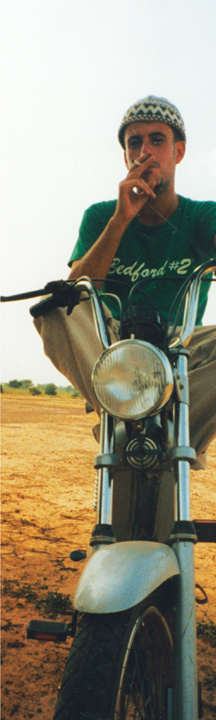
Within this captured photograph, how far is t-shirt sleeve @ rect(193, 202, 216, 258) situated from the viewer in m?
2.13

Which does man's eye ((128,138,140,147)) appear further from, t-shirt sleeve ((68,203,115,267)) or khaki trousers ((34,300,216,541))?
khaki trousers ((34,300,216,541))

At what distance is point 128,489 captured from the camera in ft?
4.68

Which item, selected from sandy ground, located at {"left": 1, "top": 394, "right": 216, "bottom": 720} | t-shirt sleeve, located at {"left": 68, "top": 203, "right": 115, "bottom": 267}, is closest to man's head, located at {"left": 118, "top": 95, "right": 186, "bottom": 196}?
t-shirt sleeve, located at {"left": 68, "top": 203, "right": 115, "bottom": 267}

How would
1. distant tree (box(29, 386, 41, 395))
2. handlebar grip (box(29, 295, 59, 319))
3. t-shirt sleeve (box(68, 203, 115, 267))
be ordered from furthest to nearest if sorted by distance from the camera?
distant tree (box(29, 386, 41, 395)), t-shirt sleeve (box(68, 203, 115, 267)), handlebar grip (box(29, 295, 59, 319))

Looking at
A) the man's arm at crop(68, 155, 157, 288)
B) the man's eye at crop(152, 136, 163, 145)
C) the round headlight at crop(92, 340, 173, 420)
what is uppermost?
the man's eye at crop(152, 136, 163, 145)

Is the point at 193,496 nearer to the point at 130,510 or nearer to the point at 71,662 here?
the point at 130,510

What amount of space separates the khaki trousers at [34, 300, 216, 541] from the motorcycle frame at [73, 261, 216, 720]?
13.4 inches

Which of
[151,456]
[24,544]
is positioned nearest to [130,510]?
[151,456]

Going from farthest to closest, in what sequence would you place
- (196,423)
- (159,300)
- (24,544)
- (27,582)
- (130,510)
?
(24,544) → (27,582) → (159,300) → (196,423) → (130,510)

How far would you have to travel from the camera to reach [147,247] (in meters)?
2.22

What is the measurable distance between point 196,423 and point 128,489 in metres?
0.37

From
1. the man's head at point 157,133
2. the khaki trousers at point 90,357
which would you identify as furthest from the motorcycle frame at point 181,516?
the man's head at point 157,133

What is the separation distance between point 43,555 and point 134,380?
2.06 m

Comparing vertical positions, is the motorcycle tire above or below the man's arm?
below
